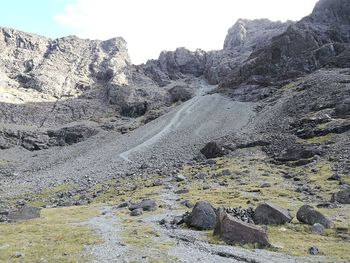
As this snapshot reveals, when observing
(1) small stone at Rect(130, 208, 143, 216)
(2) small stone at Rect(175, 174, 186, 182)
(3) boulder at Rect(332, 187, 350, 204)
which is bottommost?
(1) small stone at Rect(130, 208, 143, 216)

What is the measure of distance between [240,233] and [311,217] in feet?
36.0

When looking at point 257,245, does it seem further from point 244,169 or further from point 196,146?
point 196,146

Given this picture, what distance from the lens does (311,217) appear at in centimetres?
4041

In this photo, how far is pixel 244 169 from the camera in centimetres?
8388

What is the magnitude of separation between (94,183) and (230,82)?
346 ft

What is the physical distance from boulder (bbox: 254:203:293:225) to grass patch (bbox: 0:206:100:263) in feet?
52.0

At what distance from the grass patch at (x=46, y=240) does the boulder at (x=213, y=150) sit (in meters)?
55.9

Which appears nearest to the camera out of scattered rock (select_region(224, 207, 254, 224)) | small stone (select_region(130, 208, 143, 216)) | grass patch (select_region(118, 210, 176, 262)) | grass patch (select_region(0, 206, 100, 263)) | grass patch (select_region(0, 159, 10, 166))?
grass patch (select_region(118, 210, 176, 262))

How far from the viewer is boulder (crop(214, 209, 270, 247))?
32.4 m

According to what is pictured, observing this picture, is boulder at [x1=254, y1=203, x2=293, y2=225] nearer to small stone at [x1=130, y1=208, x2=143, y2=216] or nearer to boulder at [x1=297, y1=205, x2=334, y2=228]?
boulder at [x1=297, y1=205, x2=334, y2=228]

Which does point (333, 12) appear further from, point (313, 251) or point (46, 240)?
point (46, 240)

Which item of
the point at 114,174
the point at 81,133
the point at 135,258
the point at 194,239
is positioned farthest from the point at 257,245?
the point at 81,133

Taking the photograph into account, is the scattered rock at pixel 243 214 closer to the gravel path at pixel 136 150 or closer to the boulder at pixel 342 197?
the boulder at pixel 342 197

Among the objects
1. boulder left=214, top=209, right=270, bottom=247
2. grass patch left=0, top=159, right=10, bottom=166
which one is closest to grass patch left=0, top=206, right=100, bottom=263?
boulder left=214, top=209, right=270, bottom=247
